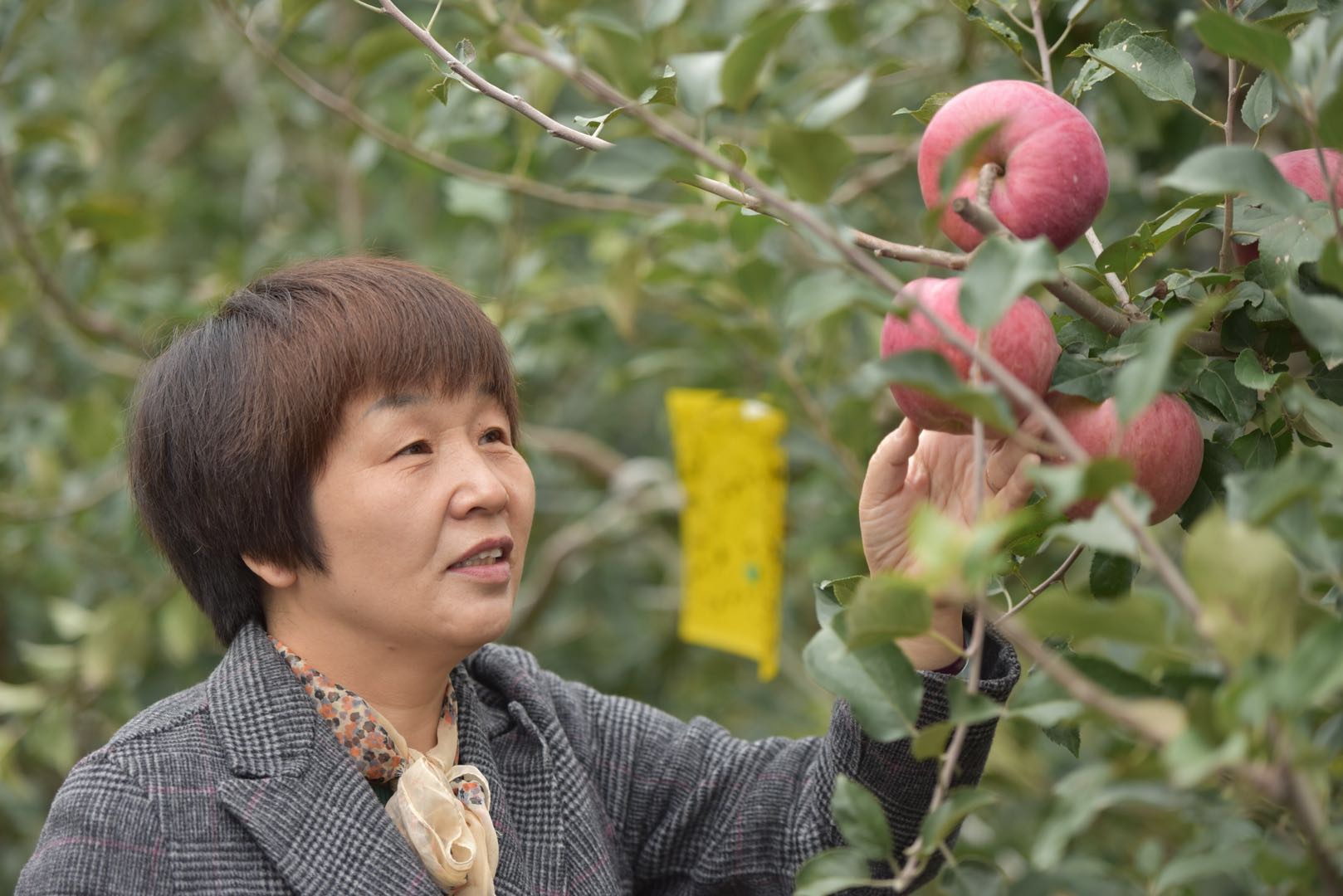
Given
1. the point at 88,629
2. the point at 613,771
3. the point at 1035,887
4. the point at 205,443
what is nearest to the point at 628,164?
the point at 1035,887

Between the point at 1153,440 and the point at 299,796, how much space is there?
0.55 m

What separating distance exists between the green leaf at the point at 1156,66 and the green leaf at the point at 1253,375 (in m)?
0.16

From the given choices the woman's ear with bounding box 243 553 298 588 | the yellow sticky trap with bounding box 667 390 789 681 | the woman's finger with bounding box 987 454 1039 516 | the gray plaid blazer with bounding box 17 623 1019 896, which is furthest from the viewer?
the yellow sticky trap with bounding box 667 390 789 681

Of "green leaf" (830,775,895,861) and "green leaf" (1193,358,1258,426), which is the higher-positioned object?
"green leaf" (1193,358,1258,426)

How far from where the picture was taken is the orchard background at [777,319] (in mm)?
478

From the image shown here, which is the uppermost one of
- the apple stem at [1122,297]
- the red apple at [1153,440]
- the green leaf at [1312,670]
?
the green leaf at [1312,670]

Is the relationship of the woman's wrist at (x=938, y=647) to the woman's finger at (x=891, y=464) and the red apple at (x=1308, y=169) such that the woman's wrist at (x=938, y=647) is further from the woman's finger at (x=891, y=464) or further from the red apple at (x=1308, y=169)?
the red apple at (x=1308, y=169)

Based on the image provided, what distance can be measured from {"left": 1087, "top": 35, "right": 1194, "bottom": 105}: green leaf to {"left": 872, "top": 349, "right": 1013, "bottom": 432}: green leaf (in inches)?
12.2

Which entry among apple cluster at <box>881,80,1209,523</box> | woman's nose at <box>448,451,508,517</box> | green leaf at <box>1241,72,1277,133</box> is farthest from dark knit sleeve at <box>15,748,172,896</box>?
green leaf at <box>1241,72,1277,133</box>

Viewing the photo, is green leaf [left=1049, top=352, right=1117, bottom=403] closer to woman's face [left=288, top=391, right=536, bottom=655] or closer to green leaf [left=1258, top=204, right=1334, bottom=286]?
green leaf [left=1258, top=204, right=1334, bottom=286]

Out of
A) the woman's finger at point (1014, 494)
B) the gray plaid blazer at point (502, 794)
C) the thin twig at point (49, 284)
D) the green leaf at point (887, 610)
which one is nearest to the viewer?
the green leaf at point (887, 610)

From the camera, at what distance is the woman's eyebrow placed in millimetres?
896

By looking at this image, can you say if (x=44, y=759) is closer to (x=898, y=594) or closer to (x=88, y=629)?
(x=88, y=629)

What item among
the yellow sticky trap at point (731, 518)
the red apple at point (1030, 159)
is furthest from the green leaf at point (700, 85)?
the yellow sticky trap at point (731, 518)
